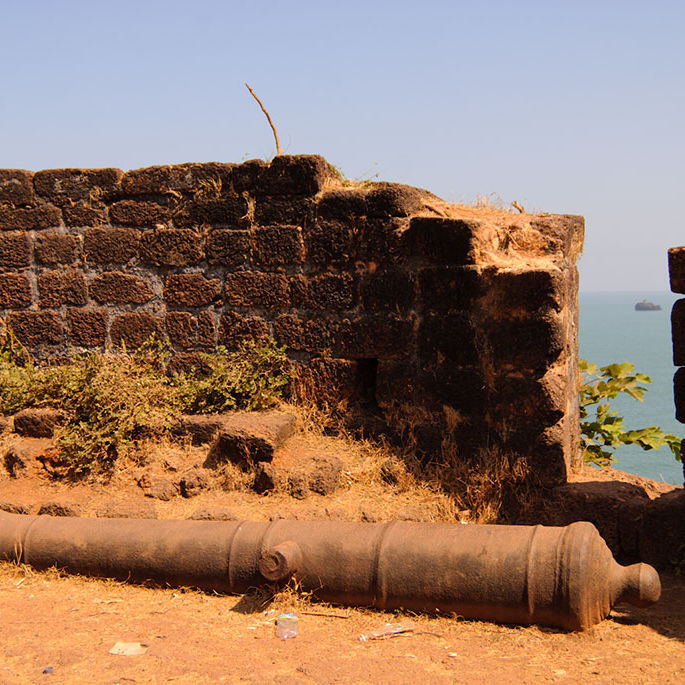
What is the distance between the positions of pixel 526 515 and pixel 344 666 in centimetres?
218

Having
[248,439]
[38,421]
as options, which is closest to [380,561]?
[248,439]

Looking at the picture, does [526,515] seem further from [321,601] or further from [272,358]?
[272,358]

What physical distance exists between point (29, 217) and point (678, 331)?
5520 mm

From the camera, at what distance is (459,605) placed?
4.17m

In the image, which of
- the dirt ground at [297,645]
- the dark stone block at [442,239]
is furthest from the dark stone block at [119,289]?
the dirt ground at [297,645]

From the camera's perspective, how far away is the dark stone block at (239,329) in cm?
659

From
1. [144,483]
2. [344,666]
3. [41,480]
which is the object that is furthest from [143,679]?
[41,480]

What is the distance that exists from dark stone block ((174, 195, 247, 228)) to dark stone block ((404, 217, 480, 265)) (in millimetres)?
1454

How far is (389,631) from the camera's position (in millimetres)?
4141

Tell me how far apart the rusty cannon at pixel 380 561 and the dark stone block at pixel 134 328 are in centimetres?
229

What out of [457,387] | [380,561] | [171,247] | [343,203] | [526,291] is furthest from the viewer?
[171,247]

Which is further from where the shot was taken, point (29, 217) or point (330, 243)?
point (29, 217)

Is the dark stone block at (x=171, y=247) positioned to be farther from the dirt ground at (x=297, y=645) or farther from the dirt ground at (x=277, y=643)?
the dirt ground at (x=297, y=645)

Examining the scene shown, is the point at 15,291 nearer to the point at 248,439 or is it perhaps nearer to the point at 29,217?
the point at 29,217
